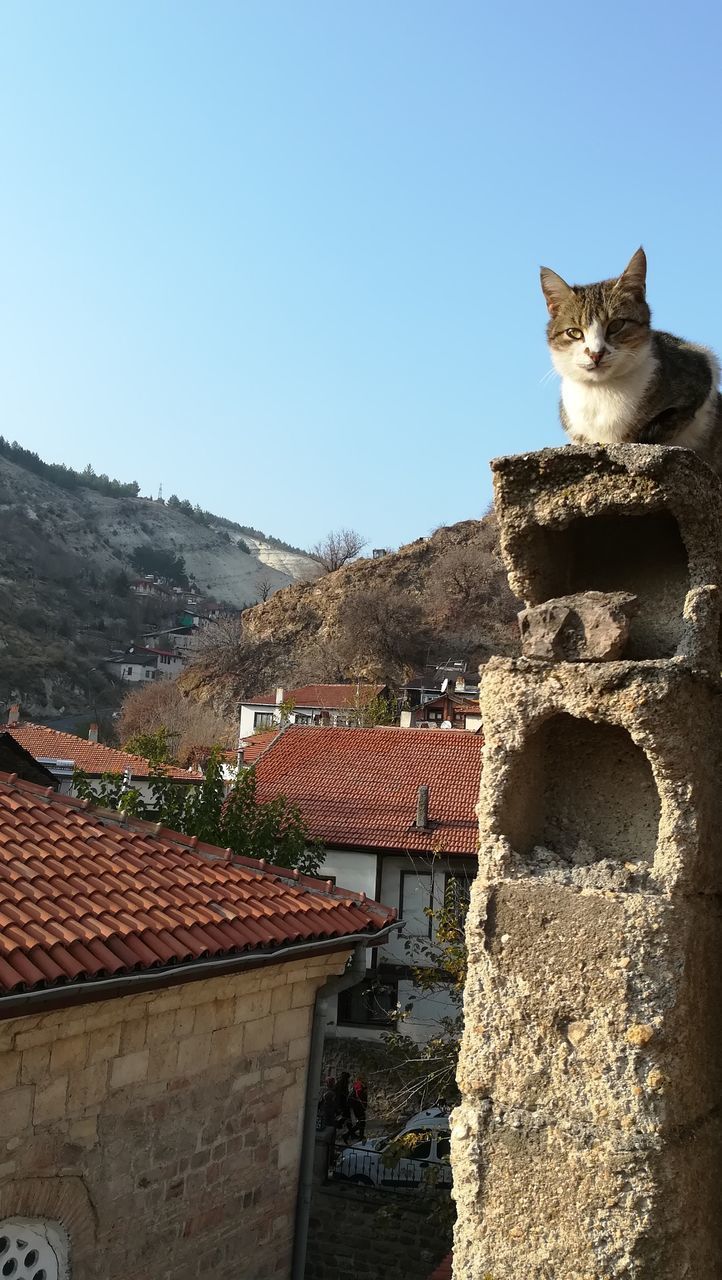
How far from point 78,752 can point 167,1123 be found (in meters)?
19.7

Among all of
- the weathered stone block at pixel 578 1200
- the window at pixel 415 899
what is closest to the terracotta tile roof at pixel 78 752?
the window at pixel 415 899

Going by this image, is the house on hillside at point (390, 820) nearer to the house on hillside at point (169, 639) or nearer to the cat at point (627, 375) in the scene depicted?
the cat at point (627, 375)

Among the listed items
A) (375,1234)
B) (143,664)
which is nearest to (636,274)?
(375,1234)

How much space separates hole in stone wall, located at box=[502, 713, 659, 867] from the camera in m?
3.47

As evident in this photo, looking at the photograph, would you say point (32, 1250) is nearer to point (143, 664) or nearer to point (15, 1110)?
point (15, 1110)

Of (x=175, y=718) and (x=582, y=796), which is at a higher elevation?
(x=175, y=718)

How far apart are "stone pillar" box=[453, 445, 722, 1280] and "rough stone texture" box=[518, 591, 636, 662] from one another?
11 millimetres

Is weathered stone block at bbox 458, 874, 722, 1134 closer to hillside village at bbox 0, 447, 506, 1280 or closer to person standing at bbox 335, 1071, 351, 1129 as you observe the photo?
hillside village at bbox 0, 447, 506, 1280

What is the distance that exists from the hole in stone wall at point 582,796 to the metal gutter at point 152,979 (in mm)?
2842

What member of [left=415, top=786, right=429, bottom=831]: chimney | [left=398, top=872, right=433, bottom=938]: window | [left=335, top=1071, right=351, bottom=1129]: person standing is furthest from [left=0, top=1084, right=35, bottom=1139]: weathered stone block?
[left=398, top=872, right=433, bottom=938]: window

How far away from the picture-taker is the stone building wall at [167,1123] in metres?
5.75

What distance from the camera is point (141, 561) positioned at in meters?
129

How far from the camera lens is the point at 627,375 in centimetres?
386

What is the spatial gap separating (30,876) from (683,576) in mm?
4368
